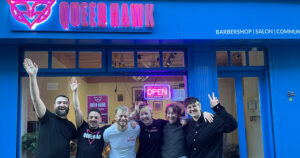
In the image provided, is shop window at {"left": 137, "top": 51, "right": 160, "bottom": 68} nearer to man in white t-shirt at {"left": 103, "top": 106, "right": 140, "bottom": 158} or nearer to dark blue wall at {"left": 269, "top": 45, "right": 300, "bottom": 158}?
A: man in white t-shirt at {"left": 103, "top": 106, "right": 140, "bottom": 158}

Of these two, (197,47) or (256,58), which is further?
(256,58)

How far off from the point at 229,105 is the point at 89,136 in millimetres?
3296

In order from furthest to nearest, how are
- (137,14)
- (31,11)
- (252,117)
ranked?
(252,117), (137,14), (31,11)

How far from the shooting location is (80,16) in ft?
16.5

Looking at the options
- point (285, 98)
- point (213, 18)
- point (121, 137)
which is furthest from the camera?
point (285, 98)

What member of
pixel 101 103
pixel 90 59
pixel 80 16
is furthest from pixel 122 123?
pixel 80 16

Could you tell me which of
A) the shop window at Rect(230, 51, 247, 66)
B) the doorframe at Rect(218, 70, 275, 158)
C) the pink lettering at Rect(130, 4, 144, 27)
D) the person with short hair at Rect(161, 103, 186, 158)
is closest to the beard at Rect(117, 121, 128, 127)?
the person with short hair at Rect(161, 103, 186, 158)

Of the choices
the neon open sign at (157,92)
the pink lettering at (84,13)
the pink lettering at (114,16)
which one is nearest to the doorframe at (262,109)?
the neon open sign at (157,92)

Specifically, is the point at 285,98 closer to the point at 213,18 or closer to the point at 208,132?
the point at 213,18

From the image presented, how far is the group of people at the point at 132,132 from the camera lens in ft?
12.6

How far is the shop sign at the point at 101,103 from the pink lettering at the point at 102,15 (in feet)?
5.32

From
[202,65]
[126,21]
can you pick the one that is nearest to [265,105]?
[202,65]

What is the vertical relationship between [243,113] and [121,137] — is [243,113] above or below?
above

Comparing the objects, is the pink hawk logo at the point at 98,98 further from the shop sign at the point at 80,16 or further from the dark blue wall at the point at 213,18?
the shop sign at the point at 80,16
